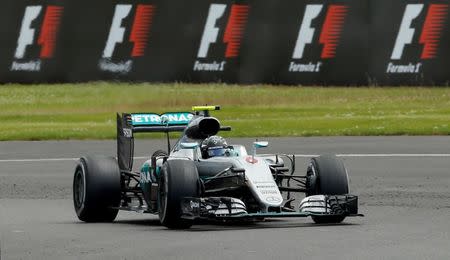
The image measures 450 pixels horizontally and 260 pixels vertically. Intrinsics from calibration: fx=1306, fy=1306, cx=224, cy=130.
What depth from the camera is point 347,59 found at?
3206 centimetres

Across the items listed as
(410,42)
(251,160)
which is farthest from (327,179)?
(410,42)

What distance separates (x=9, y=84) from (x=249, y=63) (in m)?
6.22

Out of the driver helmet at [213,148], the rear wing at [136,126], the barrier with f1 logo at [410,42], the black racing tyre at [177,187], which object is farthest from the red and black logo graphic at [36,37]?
the black racing tyre at [177,187]

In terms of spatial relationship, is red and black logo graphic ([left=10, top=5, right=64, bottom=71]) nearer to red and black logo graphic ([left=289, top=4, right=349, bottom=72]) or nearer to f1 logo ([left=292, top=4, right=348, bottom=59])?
red and black logo graphic ([left=289, top=4, right=349, bottom=72])

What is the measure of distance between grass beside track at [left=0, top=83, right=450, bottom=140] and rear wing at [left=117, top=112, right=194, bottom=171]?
13659 mm

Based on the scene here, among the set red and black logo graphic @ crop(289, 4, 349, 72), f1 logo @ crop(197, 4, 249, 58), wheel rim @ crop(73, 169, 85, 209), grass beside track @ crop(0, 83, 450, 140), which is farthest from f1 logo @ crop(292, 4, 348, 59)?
wheel rim @ crop(73, 169, 85, 209)

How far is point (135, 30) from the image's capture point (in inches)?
1303

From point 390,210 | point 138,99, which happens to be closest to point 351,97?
point 138,99

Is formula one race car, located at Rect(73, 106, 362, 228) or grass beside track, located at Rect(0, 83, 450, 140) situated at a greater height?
grass beside track, located at Rect(0, 83, 450, 140)

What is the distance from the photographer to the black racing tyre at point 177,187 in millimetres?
11531

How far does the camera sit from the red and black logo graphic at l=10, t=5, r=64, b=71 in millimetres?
33531

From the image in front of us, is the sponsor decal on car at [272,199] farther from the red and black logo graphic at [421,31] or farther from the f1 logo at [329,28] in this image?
the f1 logo at [329,28]

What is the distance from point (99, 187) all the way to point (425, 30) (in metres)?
19.8

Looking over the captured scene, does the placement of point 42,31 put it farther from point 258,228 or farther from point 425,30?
point 258,228
